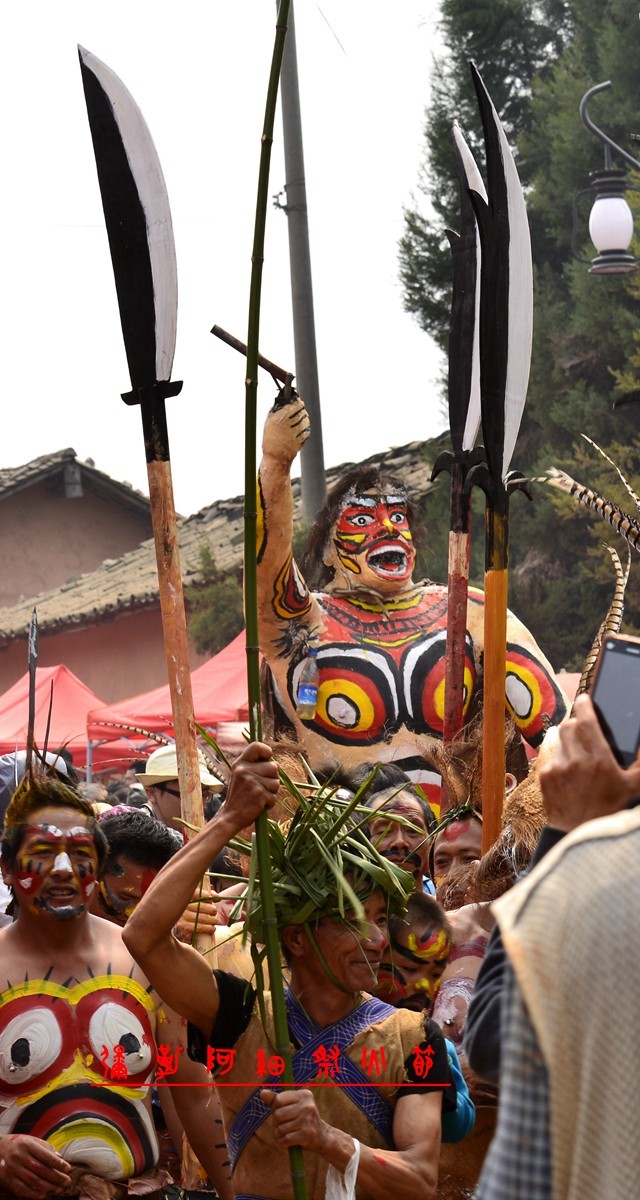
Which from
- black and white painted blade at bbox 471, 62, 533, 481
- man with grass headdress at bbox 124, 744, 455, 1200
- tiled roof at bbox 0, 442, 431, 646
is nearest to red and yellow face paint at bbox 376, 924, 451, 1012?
man with grass headdress at bbox 124, 744, 455, 1200

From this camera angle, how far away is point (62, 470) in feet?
69.8

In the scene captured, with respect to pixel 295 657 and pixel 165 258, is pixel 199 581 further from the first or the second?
pixel 165 258

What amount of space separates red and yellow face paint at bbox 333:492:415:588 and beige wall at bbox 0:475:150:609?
16.0 metres

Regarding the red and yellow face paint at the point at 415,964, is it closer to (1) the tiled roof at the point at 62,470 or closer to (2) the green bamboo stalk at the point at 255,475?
(2) the green bamboo stalk at the point at 255,475

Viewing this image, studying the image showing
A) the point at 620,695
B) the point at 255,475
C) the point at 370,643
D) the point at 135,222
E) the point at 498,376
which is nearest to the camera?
the point at 620,695

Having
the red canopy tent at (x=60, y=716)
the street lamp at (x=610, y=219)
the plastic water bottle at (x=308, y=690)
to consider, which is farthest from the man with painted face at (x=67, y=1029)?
the red canopy tent at (x=60, y=716)

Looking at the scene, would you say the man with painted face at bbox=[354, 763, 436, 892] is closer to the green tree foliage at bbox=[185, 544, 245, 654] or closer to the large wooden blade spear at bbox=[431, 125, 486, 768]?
the large wooden blade spear at bbox=[431, 125, 486, 768]

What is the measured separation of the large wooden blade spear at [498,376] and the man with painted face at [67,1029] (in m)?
0.95

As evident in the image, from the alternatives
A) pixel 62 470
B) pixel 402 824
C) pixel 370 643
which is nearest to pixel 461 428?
pixel 370 643

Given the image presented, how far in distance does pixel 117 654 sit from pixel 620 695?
1633 centimetres

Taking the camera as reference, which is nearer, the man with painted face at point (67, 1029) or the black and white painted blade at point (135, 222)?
the man with painted face at point (67, 1029)

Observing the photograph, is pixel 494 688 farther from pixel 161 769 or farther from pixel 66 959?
pixel 161 769

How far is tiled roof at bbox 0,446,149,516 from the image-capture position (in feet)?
68.6

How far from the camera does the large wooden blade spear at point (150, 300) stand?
12.0 ft
